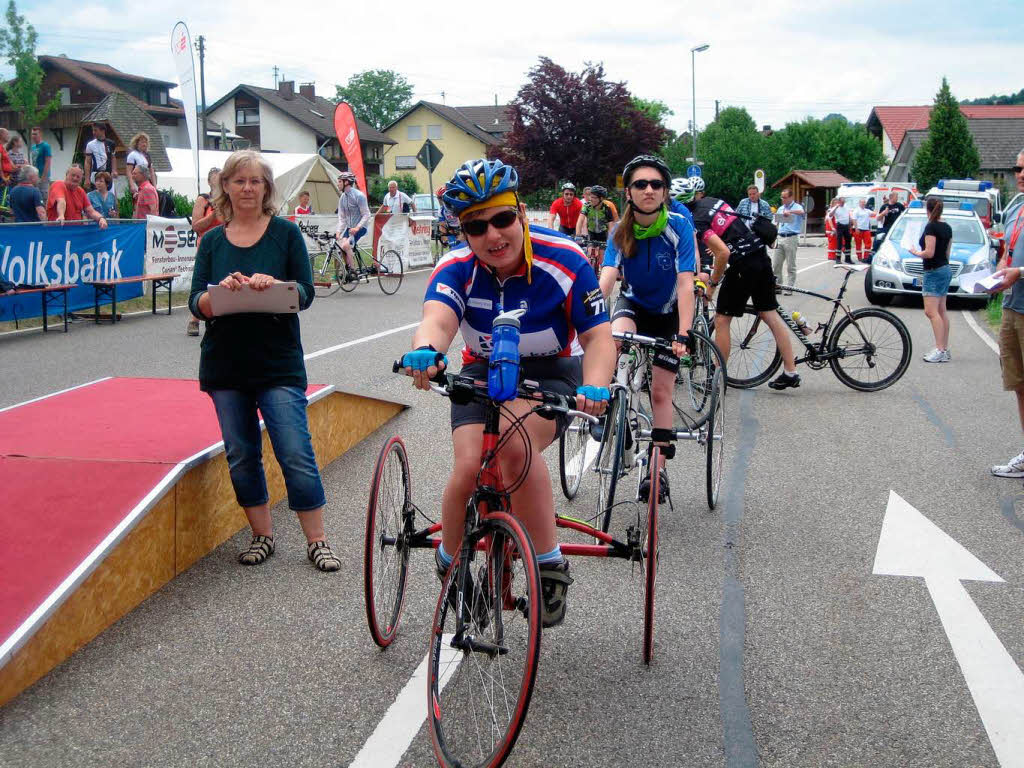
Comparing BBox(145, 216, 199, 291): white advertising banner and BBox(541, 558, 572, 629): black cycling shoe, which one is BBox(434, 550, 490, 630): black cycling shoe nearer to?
BBox(541, 558, 572, 629): black cycling shoe

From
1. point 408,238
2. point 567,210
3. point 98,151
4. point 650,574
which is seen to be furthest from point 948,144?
point 650,574

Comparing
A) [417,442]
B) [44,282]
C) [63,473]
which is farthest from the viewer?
[44,282]

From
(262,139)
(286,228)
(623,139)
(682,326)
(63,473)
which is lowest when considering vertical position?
(63,473)

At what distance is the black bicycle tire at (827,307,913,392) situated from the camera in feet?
33.2

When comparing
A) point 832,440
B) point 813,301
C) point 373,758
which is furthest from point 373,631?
point 813,301

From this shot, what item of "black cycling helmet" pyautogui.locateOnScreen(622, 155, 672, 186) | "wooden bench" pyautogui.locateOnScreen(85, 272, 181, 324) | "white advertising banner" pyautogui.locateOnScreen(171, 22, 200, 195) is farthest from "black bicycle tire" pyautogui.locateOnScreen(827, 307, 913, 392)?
"white advertising banner" pyautogui.locateOnScreen(171, 22, 200, 195)

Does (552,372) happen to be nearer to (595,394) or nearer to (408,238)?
(595,394)

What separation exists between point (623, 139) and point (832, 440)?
35.5 m

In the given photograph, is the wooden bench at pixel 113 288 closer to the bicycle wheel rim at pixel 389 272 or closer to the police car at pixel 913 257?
the bicycle wheel rim at pixel 389 272

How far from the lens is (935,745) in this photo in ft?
11.6

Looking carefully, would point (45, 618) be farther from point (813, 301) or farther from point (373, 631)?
point (813, 301)

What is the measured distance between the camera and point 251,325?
5.16 meters

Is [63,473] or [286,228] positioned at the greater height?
[286,228]

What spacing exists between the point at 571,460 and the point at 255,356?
2.26 meters
